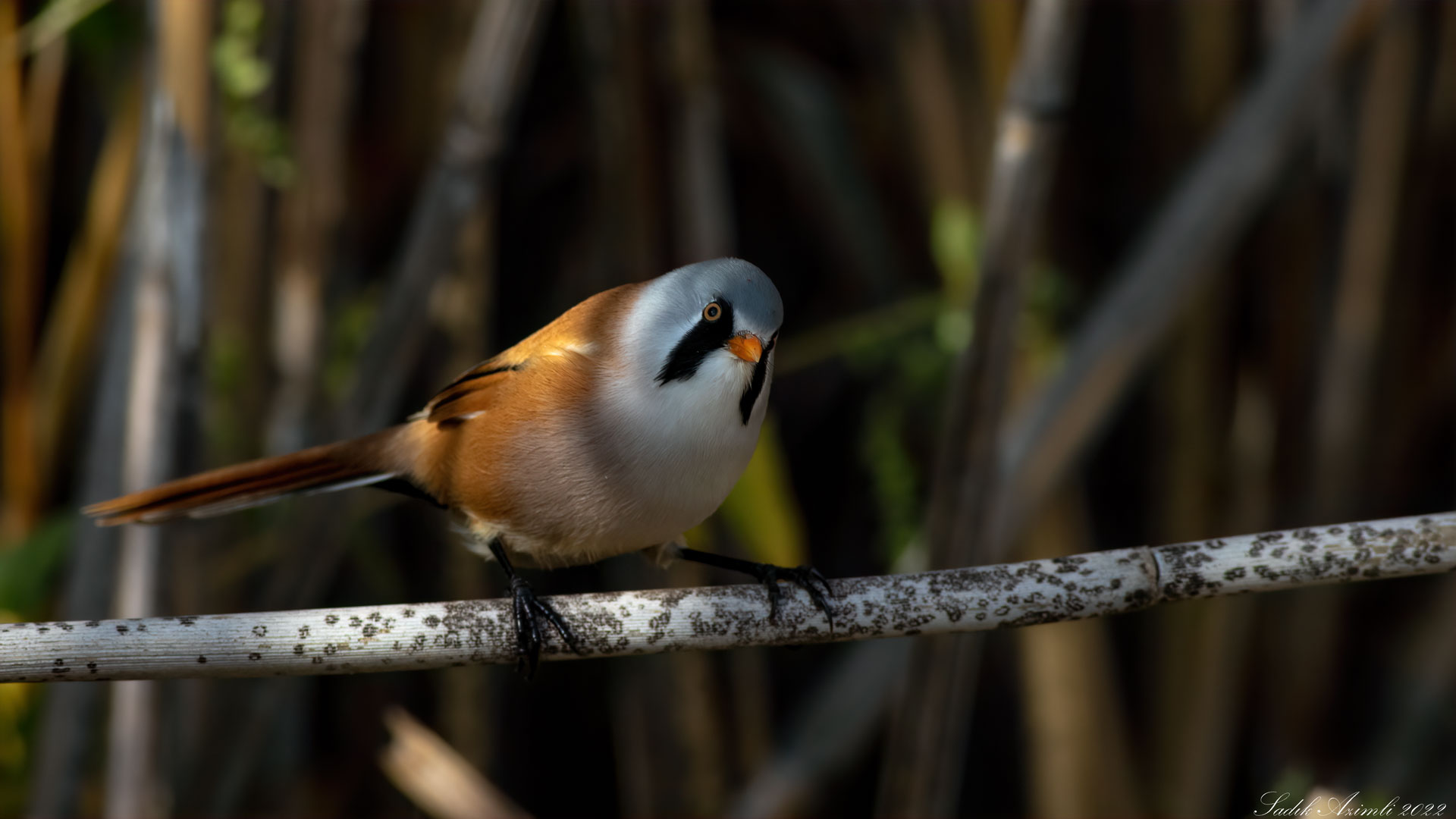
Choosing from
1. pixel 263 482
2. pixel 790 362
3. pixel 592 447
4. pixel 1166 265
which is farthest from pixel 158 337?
pixel 1166 265

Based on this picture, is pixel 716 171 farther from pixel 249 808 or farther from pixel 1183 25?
pixel 249 808

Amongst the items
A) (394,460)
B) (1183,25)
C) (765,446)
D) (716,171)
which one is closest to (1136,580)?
(765,446)

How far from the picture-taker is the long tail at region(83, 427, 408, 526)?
6.13ft

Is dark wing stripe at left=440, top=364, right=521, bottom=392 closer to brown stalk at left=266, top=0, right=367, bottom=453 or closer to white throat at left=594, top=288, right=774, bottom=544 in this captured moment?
white throat at left=594, top=288, right=774, bottom=544

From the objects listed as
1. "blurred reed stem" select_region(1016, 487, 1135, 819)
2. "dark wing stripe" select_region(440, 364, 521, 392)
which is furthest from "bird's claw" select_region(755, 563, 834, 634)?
"blurred reed stem" select_region(1016, 487, 1135, 819)

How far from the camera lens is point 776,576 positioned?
1706mm

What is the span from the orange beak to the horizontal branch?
316 millimetres

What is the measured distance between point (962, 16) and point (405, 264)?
1.50m

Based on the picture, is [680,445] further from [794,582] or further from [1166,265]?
[1166,265]

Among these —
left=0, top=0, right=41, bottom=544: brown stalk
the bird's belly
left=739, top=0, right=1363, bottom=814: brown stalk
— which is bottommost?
the bird's belly

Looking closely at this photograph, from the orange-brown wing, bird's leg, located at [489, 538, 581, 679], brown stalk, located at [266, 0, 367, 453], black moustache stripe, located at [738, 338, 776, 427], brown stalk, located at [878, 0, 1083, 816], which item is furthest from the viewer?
brown stalk, located at [266, 0, 367, 453]

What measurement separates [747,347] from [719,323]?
7 cm

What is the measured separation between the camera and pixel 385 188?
3248 mm

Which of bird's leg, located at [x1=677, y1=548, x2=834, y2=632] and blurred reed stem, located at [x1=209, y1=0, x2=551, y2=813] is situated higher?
blurred reed stem, located at [x1=209, y1=0, x2=551, y2=813]
